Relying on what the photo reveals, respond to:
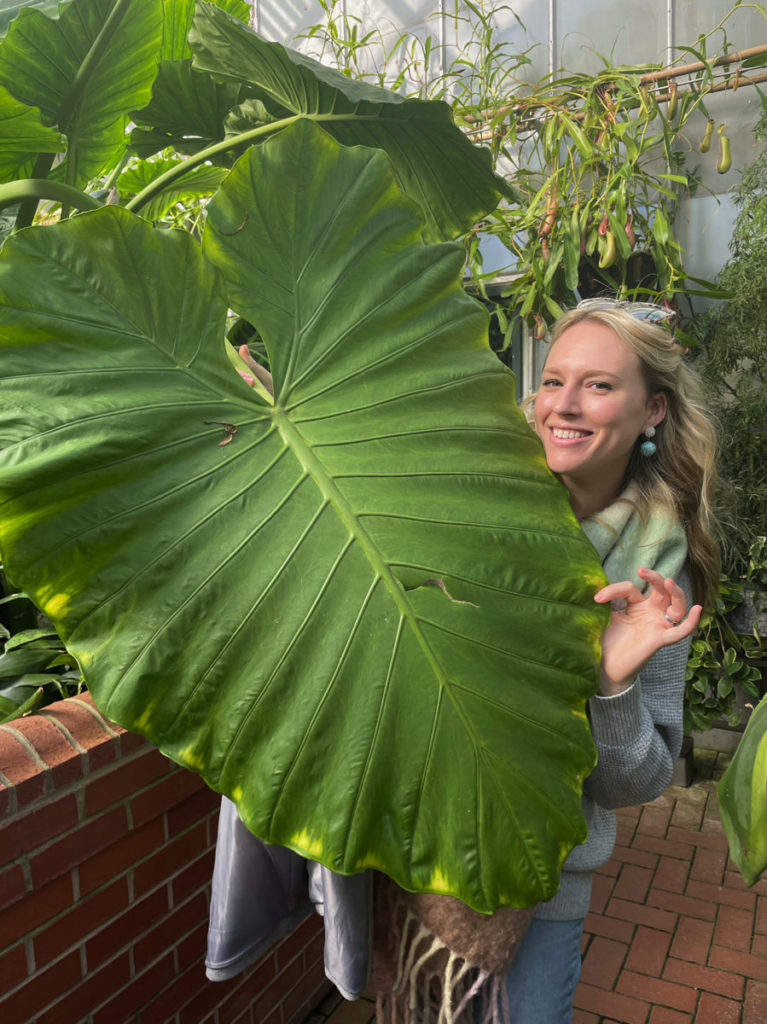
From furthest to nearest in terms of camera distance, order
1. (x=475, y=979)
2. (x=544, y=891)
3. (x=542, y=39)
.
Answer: (x=542, y=39), (x=475, y=979), (x=544, y=891)

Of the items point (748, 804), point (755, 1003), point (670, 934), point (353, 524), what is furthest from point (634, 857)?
point (748, 804)

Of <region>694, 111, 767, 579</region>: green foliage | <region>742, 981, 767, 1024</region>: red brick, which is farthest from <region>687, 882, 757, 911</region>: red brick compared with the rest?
<region>694, 111, 767, 579</region>: green foliage

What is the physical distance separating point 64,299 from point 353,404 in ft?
0.96

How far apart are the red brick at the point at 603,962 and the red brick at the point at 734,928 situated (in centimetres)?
27

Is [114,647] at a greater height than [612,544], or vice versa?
[114,647]

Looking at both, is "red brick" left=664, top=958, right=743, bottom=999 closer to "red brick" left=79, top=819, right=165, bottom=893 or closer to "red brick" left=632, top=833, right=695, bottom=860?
"red brick" left=632, top=833, right=695, bottom=860

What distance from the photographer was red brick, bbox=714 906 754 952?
220cm

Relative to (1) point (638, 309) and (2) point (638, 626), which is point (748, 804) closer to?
(2) point (638, 626)

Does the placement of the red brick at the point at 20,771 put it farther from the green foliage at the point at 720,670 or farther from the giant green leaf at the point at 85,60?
the green foliage at the point at 720,670

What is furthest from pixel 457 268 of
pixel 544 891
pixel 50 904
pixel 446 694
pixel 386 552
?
pixel 50 904

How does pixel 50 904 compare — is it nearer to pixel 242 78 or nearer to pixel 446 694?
pixel 446 694

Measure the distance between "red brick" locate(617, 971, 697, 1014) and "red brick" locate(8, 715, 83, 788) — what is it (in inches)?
61.9

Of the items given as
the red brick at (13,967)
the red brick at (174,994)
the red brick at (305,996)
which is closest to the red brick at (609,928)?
the red brick at (305,996)

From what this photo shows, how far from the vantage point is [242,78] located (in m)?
1.04
